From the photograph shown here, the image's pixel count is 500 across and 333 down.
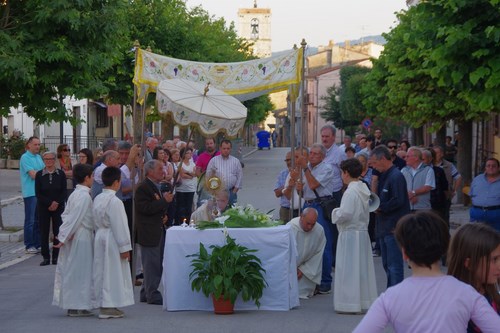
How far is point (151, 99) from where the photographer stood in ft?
115

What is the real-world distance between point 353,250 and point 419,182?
402 centimetres

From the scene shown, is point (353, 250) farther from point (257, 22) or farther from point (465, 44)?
point (257, 22)

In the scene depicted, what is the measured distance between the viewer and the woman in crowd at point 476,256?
4641 millimetres

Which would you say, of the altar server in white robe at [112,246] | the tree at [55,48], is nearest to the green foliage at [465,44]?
the altar server in white robe at [112,246]

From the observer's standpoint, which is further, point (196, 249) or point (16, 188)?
point (16, 188)

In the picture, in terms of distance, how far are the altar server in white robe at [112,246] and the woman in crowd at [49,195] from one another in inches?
206

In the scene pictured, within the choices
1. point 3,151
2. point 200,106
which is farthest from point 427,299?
point 3,151

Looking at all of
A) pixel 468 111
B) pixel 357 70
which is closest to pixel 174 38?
pixel 468 111

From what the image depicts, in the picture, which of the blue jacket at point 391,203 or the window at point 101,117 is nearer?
the blue jacket at point 391,203

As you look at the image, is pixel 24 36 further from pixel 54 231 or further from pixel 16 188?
pixel 16 188

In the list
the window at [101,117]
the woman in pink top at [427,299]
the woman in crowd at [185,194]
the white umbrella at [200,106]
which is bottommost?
the woman in crowd at [185,194]

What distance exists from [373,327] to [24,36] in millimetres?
16394

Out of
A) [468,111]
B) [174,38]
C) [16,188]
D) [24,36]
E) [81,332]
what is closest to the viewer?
[81,332]

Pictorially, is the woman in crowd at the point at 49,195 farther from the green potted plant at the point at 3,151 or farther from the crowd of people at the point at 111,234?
the green potted plant at the point at 3,151
